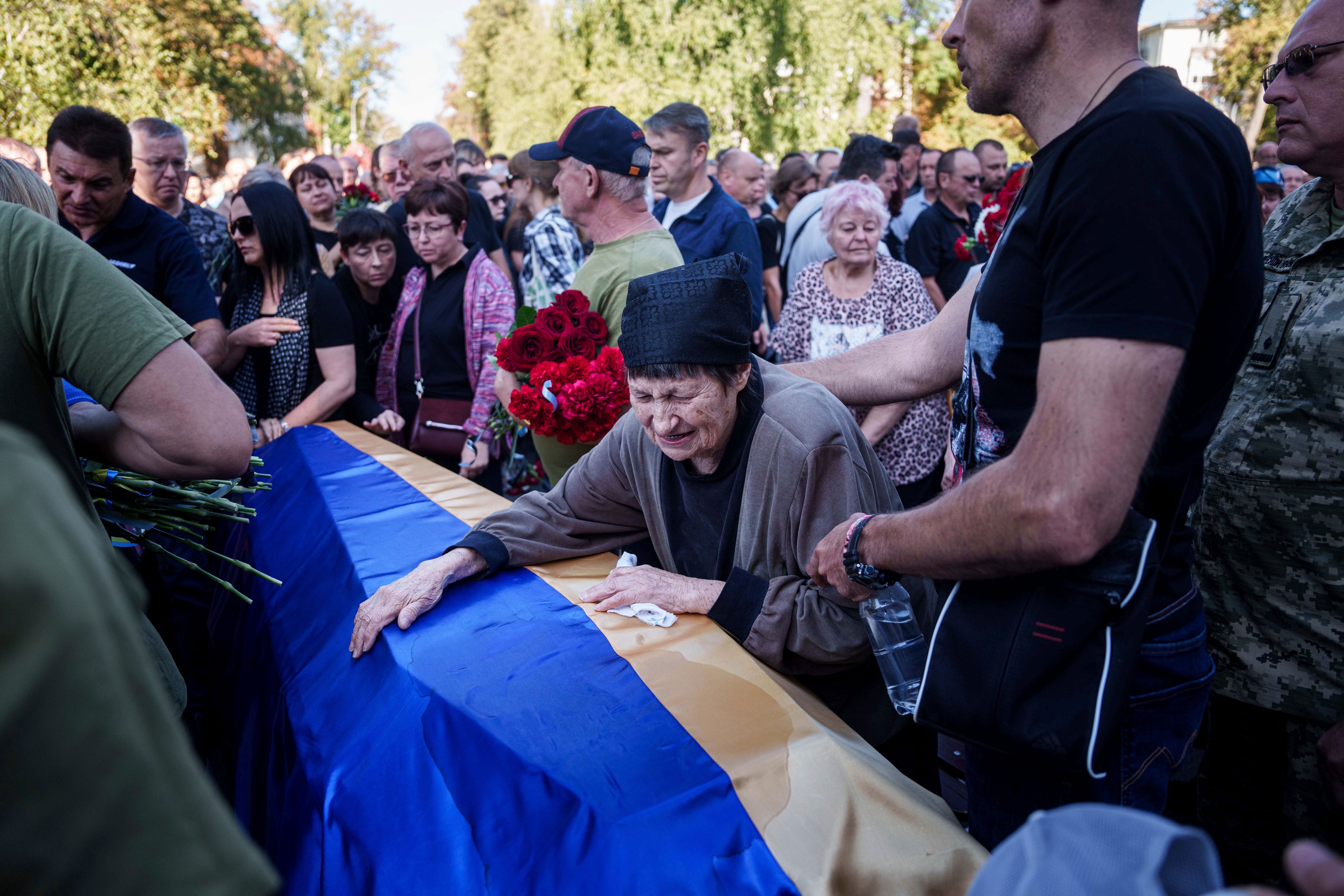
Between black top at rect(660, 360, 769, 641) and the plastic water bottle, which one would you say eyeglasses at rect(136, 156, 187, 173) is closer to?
black top at rect(660, 360, 769, 641)

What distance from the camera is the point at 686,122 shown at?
504 centimetres

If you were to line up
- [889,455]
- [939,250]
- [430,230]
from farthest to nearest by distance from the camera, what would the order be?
[939,250] → [430,230] → [889,455]

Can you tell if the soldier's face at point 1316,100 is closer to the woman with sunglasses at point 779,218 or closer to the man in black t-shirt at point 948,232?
the man in black t-shirt at point 948,232

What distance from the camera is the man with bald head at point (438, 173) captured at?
5.84 meters

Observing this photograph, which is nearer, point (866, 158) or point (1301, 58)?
point (1301, 58)

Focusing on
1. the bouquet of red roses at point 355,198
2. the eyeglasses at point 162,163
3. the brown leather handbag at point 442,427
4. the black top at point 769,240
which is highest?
the eyeglasses at point 162,163

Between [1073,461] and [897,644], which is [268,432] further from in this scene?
[1073,461]

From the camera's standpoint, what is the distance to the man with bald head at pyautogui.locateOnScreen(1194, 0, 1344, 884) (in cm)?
189

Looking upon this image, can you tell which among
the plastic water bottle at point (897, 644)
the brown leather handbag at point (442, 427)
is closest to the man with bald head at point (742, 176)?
the brown leather handbag at point (442, 427)

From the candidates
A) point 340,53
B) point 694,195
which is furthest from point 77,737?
point 340,53

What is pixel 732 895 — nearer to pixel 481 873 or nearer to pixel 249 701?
pixel 481 873

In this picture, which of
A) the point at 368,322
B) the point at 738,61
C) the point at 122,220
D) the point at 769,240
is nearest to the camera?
the point at 122,220

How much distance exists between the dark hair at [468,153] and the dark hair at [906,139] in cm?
427

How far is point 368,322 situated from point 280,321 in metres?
1.12
